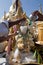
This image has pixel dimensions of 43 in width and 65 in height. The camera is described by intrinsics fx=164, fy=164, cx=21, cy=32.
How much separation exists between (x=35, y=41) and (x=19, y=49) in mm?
179

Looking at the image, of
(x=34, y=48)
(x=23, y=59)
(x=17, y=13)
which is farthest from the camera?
(x=17, y=13)

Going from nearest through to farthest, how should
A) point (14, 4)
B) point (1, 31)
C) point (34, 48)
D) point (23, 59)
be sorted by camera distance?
1. point (1, 31)
2. point (23, 59)
3. point (34, 48)
4. point (14, 4)

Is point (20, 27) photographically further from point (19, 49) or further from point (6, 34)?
point (6, 34)

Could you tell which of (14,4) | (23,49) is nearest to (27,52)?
(23,49)

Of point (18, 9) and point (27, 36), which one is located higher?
point (18, 9)

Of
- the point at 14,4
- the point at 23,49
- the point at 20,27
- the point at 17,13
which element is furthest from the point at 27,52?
the point at 14,4

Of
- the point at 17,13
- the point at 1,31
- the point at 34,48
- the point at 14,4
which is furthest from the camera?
the point at 14,4

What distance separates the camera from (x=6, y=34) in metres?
0.66

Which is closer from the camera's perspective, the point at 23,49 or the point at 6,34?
the point at 6,34

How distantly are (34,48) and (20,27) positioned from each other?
0.73ft

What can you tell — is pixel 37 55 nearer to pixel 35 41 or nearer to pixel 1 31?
pixel 35 41

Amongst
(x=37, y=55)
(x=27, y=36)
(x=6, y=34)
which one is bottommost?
(x=37, y=55)

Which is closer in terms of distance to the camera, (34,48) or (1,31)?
(1,31)

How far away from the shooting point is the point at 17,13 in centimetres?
132
